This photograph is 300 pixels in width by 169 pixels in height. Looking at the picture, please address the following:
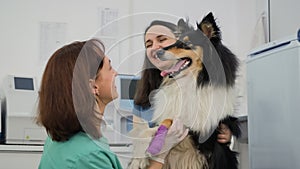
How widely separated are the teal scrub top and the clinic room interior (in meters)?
0.07

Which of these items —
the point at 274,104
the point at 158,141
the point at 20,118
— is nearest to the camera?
the point at 158,141

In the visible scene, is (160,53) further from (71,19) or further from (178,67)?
(71,19)

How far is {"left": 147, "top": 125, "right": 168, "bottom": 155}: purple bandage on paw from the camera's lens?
1.36 meters

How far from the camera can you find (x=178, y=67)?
57.0 inches

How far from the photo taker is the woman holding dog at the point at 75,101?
1.30 meters

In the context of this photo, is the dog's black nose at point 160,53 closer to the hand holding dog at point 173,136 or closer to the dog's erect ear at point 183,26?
the dog's erect ear at point 183,26

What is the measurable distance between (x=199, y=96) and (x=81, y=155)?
0.43 metres

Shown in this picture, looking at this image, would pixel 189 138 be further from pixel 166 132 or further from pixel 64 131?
pixel 64 131

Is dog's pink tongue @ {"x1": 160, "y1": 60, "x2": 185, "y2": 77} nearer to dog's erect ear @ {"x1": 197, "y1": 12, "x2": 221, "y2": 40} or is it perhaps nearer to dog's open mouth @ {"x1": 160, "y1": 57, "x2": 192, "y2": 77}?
dog's open mouth @ {"x1": 160, "y1": 57, "x2": 192, "y2": 77}

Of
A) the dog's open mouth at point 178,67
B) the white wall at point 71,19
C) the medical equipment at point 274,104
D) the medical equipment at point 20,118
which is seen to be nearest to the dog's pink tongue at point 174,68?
the dog's open mouth at point 178,67

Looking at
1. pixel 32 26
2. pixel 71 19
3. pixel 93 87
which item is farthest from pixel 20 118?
pixel 93 87

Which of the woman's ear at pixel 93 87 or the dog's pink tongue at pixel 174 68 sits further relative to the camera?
the dog's pink tongue at pixel 174 68

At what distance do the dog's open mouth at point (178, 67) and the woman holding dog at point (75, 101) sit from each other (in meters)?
0.18

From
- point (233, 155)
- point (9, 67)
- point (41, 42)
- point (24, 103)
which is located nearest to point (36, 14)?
point (41, 42)
